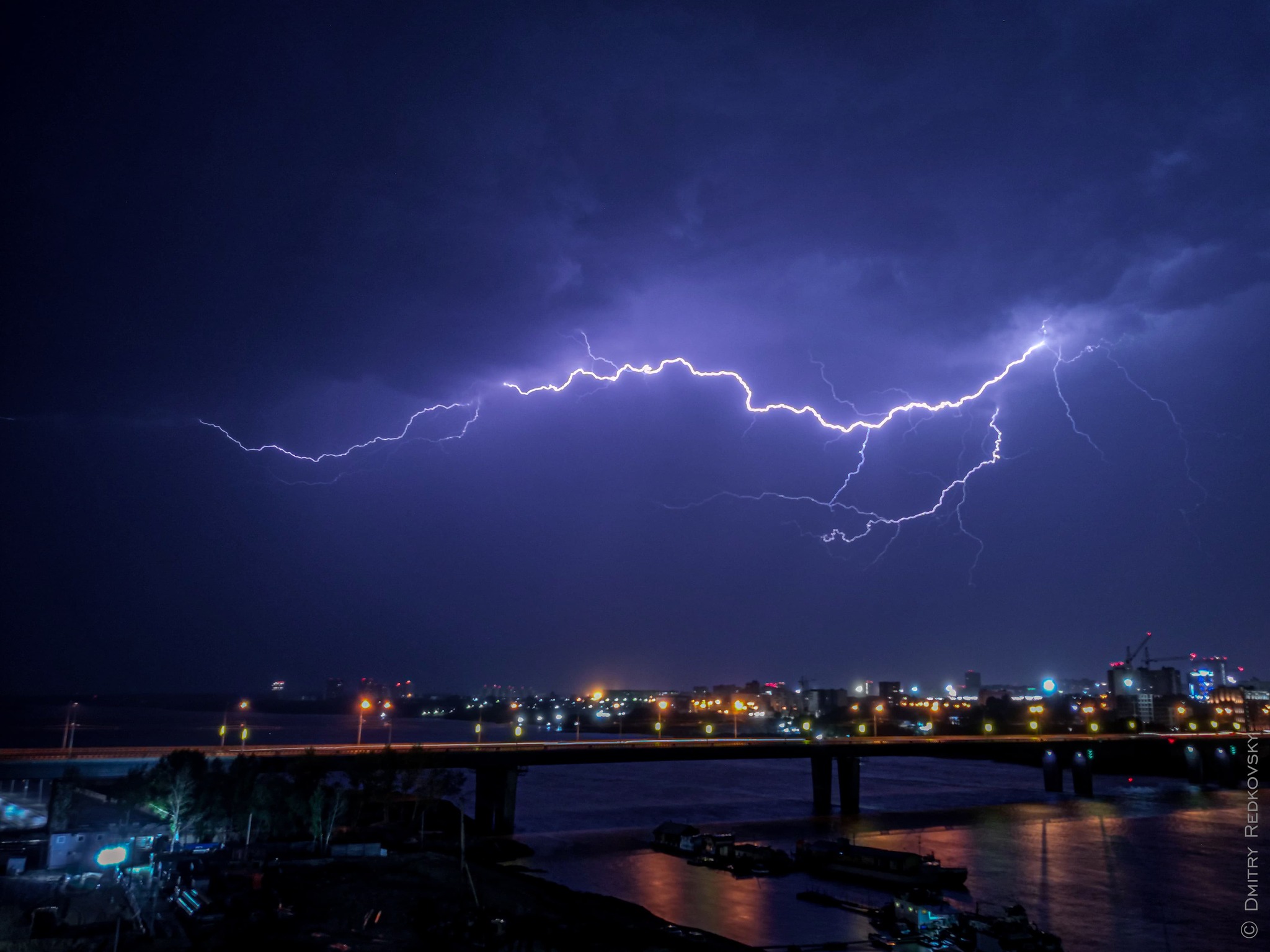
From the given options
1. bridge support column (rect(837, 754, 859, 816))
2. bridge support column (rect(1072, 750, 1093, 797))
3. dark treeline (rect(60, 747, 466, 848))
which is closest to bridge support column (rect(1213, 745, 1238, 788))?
bridge support column (rect(1072, 750, 1093, 797))

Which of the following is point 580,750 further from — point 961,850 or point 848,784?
point 848,784

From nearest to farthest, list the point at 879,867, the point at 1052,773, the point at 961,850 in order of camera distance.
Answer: the point at 879,867 → the point at 961,850 → the point at 1052,773

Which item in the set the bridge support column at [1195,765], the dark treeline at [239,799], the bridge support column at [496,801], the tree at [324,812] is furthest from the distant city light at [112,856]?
the bridge support column at [1195,765]

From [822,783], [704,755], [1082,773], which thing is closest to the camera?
[704,755]

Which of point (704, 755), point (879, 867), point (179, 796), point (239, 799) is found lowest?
point (879, 867)

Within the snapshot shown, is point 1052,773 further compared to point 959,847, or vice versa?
point 1052,773

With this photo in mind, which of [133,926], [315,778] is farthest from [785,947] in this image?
[315,778]

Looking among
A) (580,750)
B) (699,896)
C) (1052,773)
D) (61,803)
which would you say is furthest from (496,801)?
(1052,773)
